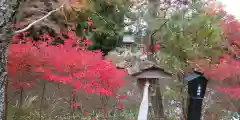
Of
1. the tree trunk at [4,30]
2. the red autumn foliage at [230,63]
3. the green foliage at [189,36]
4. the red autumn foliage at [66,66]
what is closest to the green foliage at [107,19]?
the green foliage at [189,36]

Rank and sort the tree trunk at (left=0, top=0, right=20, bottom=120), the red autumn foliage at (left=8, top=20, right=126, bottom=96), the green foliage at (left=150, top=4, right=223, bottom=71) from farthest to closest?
the green foliage at (left=150, top=4, right=223, bottom=71) < the red autumn foliage at (left=8, top=20, right=126, bottom=96) < the tree trunk at (left=0, top=0, right=20, bottom=120)

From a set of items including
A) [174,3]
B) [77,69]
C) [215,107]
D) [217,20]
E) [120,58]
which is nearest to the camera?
[77,69]

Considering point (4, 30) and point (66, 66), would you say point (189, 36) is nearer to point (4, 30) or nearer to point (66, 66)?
point (66, 66)

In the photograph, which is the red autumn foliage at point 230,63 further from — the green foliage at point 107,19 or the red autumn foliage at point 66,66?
the green foliage at point 107,19

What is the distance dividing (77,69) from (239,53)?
15.4ft

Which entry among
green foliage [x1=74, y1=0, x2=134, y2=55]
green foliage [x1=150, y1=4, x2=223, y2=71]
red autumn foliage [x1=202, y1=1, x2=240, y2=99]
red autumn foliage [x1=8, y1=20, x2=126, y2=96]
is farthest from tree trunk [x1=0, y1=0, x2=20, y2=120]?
red autumn foliage [x1=202, y1=1, x2=240, y2=99]

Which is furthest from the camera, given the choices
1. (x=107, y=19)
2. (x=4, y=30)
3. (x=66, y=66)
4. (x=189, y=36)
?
(x=107, y=19)

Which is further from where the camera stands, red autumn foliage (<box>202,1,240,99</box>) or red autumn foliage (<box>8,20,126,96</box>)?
red autumn foliage (<box>202,1,240,99</box>)

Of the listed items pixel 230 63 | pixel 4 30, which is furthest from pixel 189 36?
pixel 4 30

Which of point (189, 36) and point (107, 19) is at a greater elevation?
point (107, 19)

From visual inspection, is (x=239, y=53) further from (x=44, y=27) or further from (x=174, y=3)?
(x=44, y=27)

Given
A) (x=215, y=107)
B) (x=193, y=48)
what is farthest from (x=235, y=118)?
(x=193, y=48)

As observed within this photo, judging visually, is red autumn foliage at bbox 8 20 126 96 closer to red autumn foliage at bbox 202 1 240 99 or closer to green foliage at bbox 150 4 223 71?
green foliage at bbox 150 4 223 71

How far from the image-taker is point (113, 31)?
9883 millimetres
